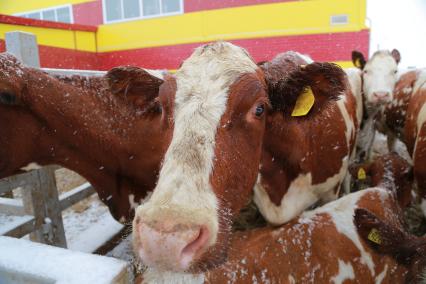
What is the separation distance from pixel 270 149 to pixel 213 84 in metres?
1.16

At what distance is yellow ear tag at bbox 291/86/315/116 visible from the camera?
2.03m

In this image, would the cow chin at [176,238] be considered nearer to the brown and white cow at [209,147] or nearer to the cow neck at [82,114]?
the brown and white cow at [209,147]

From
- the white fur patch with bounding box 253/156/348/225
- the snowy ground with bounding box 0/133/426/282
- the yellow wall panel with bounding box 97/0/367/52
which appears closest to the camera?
the white fur patch with bounding box 253/156/348/225

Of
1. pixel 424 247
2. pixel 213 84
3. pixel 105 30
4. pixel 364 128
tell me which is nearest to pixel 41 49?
A: pixel 105 30

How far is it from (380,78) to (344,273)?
339 centimetres

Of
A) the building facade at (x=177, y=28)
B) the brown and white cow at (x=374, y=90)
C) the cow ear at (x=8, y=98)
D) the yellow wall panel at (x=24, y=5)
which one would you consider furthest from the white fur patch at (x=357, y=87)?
the yellow wall panel at (x=24, y=5)

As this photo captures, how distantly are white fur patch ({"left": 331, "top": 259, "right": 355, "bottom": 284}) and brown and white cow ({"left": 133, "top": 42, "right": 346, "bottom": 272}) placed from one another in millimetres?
1144

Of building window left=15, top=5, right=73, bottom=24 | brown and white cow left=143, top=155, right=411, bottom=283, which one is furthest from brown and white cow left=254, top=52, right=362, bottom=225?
building window left=15, top=5, right=73, bottom=24

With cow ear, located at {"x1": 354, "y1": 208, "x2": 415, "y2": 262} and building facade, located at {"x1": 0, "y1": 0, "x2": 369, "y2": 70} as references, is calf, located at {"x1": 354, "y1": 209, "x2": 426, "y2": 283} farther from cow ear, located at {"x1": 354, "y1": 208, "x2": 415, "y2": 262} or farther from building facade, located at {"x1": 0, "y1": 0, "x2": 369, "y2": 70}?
building facade, located at {"x1": 0, "y1": 0, "x2": 369, "y2": 70}

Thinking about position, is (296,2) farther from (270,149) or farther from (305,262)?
(305,262)

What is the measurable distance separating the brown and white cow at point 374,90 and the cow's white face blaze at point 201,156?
331cm

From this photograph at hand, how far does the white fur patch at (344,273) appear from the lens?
2.43 m

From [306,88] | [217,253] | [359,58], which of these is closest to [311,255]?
[306,88]

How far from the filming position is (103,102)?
277 centimetres
